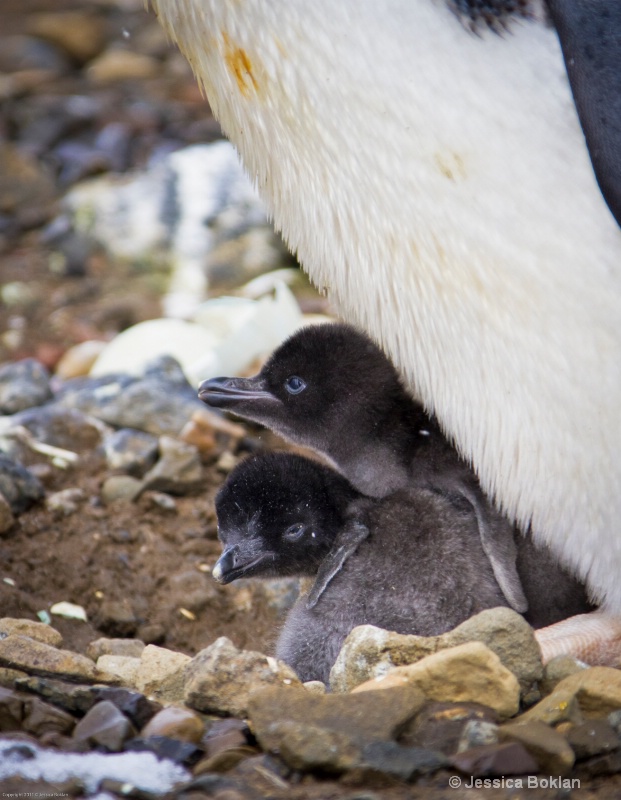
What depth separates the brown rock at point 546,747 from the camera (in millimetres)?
1818

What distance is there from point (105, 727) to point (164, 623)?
1079 mm

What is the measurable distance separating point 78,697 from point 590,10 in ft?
4.94

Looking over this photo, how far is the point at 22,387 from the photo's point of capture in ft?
13.6

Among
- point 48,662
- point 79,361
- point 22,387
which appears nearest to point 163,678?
point 48,662

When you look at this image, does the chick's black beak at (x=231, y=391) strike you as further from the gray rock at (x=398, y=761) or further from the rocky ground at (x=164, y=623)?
the gray rock at (x=398, y=761)

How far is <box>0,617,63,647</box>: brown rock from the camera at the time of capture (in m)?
2.53

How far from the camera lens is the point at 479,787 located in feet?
5.80

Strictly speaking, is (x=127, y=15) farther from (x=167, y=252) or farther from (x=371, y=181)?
(x=371, y=181)

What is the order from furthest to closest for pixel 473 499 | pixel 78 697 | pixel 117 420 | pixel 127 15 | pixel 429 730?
pixel 127 15
pixel 117 420
pixel 473 499
pixel 78 697
pixel 429 730

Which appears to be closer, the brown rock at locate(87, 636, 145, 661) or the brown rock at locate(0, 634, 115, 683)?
the brown rock at locate(0, 634, 115, 683)

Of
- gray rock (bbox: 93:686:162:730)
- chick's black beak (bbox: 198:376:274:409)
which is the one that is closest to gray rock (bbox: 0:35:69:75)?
chick's black beak (bbox: 198:376:274:409)

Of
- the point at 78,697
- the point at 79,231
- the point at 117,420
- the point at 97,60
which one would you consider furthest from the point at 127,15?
the point at 78,697

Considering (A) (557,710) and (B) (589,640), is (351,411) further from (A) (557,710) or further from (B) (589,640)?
(A) (557,710)

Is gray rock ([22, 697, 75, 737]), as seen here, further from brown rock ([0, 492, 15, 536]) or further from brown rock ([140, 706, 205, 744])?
brown rock ([0, 492, 15, 536])
